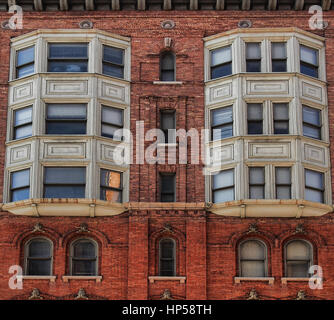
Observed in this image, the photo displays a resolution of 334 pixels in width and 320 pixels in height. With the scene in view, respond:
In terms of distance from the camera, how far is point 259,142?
33.6 metres

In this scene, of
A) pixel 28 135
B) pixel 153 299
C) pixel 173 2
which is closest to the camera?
pixel 153 299

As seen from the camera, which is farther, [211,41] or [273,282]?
[211,41]

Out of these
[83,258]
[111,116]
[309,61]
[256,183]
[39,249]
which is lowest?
[83,258]

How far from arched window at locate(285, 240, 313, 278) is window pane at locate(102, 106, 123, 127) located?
8.14 m

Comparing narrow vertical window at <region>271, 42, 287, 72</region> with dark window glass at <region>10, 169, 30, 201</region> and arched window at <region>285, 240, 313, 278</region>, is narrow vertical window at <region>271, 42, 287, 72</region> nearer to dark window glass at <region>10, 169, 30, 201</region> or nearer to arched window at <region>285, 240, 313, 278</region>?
arched window at <region>285, 240, 313, 278</region>

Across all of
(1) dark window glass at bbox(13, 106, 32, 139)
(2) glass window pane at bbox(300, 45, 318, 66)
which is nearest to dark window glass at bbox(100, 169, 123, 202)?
(1) dark window glass at bbox(13, 106, 32, 139)

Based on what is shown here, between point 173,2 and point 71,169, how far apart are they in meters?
8.43

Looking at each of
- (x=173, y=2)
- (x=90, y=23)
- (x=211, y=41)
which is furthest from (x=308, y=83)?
(x=90, y=23)

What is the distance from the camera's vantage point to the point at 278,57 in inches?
1385

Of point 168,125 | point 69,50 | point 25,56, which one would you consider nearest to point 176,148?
point 168,125

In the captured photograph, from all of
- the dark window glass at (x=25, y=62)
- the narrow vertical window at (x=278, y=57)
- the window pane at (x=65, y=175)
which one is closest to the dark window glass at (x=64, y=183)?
the window pane at (x=65, y=175)

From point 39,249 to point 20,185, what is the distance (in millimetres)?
2565

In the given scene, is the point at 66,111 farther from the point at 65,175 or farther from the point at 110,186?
the point at 110,186

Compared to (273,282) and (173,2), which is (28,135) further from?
(273,282)
